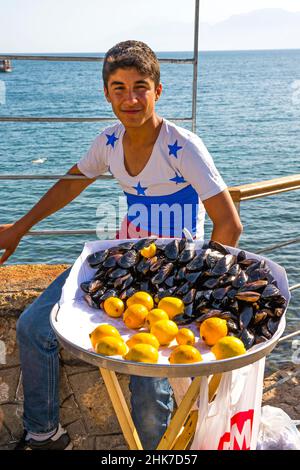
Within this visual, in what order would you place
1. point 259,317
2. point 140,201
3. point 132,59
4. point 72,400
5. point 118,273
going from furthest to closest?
point 72,400 < point 140,201 < point 132,59 < point 118,273 < point 259,317

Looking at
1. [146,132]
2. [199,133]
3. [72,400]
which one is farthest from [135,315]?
[199,133]

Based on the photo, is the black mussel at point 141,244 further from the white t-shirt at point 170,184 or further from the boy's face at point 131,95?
the boy's face at point 131,95

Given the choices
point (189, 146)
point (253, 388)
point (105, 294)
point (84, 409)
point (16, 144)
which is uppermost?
point (189, 146)

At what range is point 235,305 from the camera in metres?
1.79

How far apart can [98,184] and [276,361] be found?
16.4 meters

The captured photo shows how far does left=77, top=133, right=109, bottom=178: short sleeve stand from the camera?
2.74 m

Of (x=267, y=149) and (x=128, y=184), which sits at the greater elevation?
(x=128, y=184)

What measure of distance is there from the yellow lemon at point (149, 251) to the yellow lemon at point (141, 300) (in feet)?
0.60

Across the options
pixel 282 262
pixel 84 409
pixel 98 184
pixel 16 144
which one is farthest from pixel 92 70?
pixel 84 409

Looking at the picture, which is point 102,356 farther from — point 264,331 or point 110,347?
point 264,331

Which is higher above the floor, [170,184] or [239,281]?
[170,184]

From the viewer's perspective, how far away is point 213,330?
67.1 inches

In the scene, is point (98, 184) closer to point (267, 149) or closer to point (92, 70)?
point (267, 149)

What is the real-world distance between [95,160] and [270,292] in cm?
130
